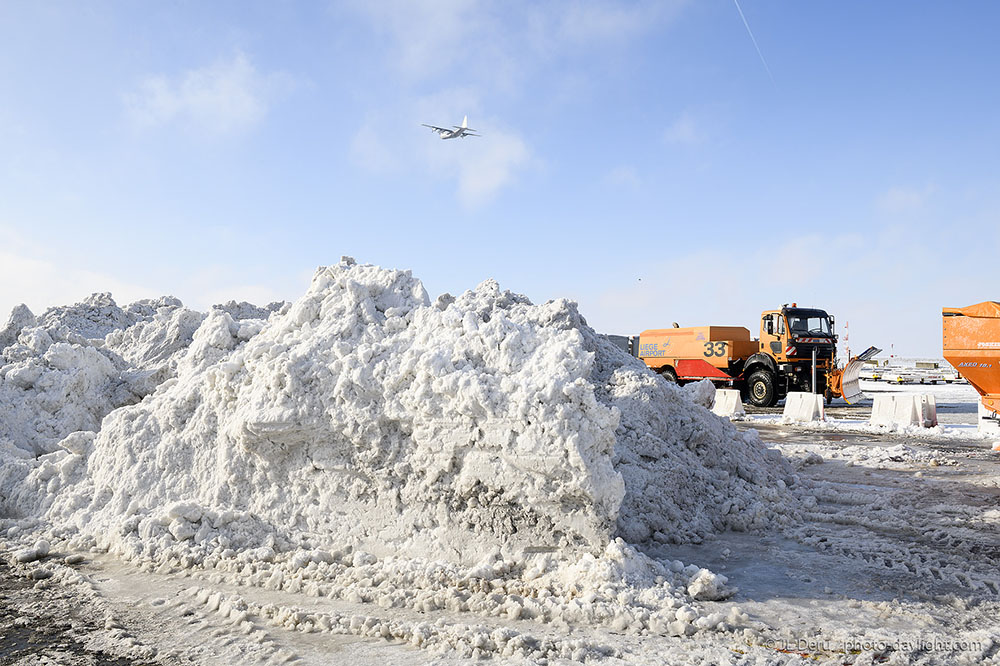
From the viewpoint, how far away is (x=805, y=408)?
45.1 ft

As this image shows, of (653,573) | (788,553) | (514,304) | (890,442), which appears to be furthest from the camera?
(890,442)

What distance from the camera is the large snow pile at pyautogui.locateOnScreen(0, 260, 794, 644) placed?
168 inches

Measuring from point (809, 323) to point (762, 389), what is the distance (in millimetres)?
2134

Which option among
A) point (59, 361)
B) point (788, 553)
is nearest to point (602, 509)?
point (788, 553)

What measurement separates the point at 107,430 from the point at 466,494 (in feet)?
11.3

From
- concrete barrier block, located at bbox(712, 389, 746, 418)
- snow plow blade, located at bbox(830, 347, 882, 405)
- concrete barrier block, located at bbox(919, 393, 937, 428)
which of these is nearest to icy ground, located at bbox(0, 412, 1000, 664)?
concrete barrier block, located at bbox(919, 393, 937, 428)

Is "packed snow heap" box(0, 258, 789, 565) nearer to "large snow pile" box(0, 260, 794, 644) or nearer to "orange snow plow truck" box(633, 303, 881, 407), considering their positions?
"large snow pile" box(0, 260, 794, 644)

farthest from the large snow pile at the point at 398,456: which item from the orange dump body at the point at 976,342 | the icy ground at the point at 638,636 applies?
the orange dump body at the point at 976,342

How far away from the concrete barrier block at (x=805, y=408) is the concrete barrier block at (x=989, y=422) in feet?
8.71

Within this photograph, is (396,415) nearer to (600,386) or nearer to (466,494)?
(466,494)

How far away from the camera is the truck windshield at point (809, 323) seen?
55.1ft

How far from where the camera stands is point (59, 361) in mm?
7191

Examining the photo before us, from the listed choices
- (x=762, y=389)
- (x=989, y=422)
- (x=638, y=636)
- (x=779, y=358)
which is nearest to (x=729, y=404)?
(x=762, y=389)

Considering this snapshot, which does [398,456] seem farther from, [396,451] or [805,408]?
[805,408]
